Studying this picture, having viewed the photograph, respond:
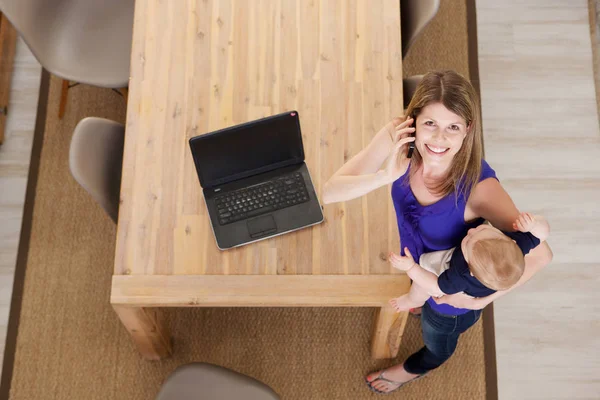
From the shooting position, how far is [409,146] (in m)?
1.77

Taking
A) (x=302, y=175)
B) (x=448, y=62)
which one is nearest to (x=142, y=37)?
(x=302, y=175)

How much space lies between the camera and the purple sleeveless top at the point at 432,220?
5.71 ft

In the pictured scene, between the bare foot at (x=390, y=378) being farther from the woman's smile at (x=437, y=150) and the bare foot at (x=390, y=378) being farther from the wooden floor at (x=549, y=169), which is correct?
the woman's smile at (x=437, y=150)

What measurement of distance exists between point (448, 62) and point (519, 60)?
1.27 ft

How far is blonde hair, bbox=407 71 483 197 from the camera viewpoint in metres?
1.65

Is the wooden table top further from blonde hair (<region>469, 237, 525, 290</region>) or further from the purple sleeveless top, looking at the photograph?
blonde hair (<region>469, 237, 525, 290</region>)

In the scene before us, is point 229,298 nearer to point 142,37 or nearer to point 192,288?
point 192,288

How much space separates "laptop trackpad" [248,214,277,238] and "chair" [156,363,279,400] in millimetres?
571

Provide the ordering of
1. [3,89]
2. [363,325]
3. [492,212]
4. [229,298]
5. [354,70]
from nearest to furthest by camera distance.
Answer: [492,212], [229,298], [354,70], [363,325], [3,89]

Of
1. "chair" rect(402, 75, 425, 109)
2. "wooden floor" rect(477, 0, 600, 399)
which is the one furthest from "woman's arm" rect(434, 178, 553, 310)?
"wooden floor" rect(477, 0, 600, 399)

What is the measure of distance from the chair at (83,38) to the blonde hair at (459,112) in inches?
63.4

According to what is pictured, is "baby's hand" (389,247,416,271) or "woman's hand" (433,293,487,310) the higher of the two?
"baby's hand" (389,247,416,271)

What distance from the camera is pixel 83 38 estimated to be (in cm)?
288

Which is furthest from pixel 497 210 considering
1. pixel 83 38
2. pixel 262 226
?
pixel 83 38
